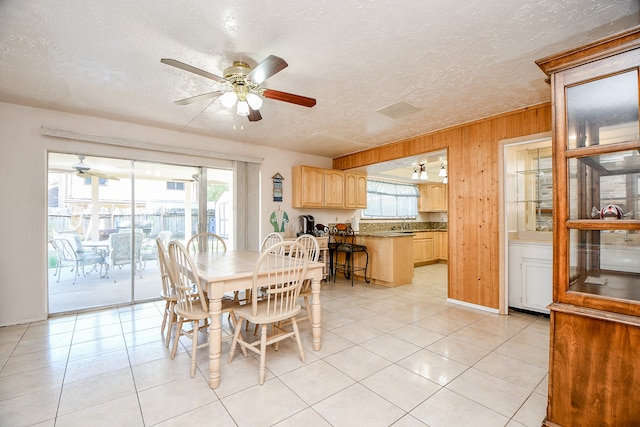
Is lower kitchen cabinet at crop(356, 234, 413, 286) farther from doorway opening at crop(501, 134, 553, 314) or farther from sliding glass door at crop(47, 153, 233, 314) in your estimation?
sliding glass door at crop(47, 153, 233, 314)

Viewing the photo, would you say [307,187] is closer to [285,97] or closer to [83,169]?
[285,97]

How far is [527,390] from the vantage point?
196cm

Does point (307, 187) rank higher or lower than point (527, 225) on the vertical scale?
higher

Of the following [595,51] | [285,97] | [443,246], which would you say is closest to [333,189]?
[285,97]

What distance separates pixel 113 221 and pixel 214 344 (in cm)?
299

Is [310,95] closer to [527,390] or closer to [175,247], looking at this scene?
[175,247]

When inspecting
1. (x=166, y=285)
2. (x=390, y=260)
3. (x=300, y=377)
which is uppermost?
(x=166, y=285)

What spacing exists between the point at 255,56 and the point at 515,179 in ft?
11.4

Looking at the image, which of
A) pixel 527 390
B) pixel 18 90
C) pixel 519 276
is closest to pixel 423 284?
pixel 519 276

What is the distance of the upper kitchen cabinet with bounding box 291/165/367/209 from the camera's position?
5.27m

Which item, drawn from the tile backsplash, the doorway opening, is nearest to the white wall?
the tile backsplash

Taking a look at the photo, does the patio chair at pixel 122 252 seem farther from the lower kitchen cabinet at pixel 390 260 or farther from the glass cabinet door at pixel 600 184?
the glass cabinet door at pixel 600 184

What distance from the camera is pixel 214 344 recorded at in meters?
2.03

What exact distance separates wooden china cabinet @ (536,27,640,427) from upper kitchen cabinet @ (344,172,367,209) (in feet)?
14.1
